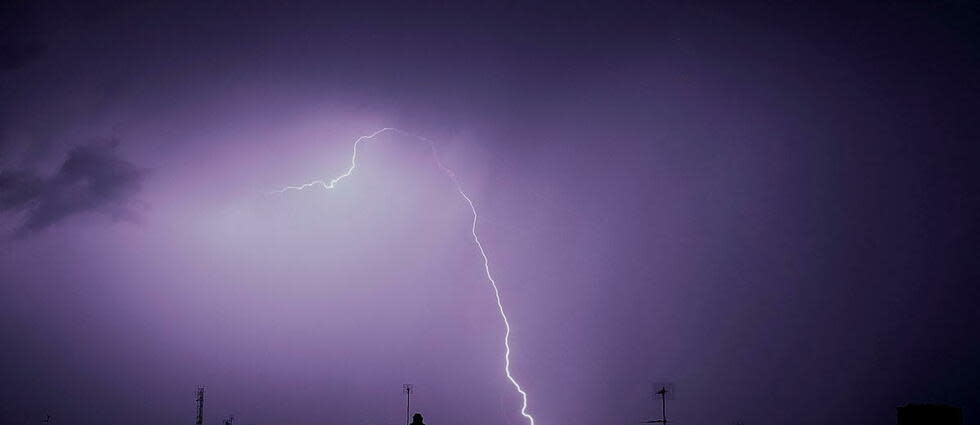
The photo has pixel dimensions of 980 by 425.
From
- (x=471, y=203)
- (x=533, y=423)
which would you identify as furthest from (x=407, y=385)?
(x=471, y=203)

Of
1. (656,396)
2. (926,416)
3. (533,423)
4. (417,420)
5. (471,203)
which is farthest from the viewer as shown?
(471,203)

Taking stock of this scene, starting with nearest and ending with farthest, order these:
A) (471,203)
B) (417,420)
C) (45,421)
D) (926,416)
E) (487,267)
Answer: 1. (417,420)
2. (926,416)
3. (487,267)
4. (471,203)
5. (45,421)

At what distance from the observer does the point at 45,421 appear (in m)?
44.2

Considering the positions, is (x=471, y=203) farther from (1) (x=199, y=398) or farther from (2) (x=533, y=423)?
(1) (x=199, y=398)

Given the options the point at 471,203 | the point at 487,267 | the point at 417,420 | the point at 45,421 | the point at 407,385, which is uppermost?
the point at 471,203

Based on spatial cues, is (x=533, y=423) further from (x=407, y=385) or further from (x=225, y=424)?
(x=225, y=424)

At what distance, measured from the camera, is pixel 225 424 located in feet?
126

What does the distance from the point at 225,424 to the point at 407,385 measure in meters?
10.9

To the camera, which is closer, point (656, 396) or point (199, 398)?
point (656, 396)

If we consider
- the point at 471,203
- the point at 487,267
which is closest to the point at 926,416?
the point at 487,267

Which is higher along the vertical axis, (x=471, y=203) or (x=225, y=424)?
(x=471, y=203)

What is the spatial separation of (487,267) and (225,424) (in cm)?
1614

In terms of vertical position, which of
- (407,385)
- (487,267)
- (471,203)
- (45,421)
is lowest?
(45,421)

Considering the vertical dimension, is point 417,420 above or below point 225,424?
above
